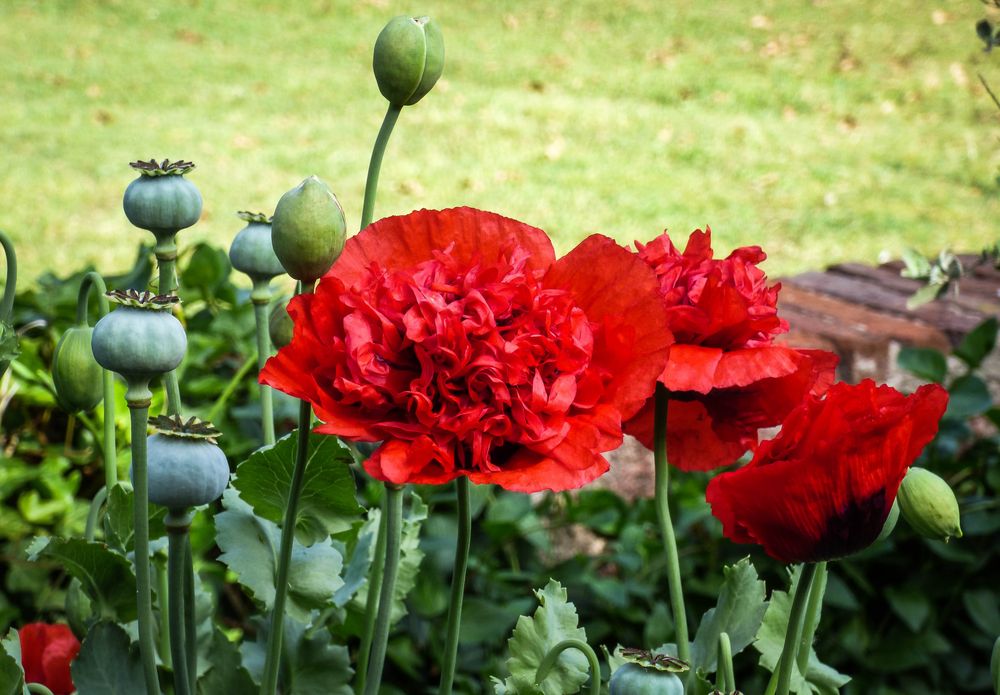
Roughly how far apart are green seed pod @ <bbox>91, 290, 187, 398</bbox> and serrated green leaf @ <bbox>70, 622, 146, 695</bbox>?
24 cm

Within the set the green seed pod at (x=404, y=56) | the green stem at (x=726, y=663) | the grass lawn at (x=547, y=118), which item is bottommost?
the grass lawn at (x=547, y=118)

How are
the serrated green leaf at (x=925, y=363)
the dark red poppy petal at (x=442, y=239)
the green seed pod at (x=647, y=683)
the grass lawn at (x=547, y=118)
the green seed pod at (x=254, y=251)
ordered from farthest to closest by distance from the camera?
the grass lawn at (x=547, y=118) → the serrated green leaf at (x=925, y=363) → the green seed pod at (x=254, y=251) → the dark red poppy petal at (x=442, y=239) → the green seed pod at (x=647, y=683)

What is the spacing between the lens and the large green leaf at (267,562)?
83 cm

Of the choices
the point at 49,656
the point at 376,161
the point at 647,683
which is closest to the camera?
the point at 647,683

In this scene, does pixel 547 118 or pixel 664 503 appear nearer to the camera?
pixel 664 503

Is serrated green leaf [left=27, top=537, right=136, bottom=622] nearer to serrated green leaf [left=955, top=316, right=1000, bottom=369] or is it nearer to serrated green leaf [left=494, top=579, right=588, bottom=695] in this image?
serrated green leaf [left=494, top=579, right=588, bottom=695]

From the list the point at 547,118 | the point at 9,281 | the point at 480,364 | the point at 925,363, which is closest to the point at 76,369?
the point at 9,281

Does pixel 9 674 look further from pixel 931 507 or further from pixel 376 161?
pixel 931 507

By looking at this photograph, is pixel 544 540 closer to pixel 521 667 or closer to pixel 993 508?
pixel 993 508

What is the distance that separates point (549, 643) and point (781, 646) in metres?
0.18

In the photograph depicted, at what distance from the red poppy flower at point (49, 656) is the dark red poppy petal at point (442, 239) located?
44 cm

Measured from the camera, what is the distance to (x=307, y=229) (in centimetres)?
Answer: 61

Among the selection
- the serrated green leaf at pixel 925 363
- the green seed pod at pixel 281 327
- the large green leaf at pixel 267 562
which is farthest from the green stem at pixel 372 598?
the serrated green leaf at pixel 925 363

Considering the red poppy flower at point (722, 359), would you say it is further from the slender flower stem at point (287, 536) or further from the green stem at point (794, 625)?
the slender flower stem at point (287, 536)
